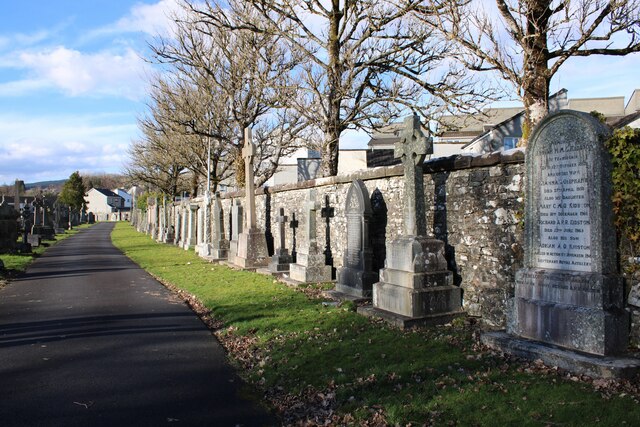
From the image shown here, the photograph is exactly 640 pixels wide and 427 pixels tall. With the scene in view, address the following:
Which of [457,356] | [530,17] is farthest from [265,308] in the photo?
[530,17]

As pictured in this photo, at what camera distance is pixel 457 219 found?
8344 mm

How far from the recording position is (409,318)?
7.35 metres

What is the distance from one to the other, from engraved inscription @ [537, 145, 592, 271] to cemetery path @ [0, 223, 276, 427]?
3.72 metres

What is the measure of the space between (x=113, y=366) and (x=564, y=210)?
5.72 metres

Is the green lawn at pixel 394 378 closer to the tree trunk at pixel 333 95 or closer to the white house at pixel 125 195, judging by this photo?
the tree trunk at pixel 333 95

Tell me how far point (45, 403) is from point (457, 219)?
6329 millimetres

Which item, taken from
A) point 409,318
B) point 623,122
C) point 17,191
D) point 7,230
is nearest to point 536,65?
point 623,122

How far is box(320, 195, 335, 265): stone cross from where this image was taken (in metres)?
12.7

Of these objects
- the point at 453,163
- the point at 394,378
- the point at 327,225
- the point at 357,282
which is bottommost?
the point at 394,378

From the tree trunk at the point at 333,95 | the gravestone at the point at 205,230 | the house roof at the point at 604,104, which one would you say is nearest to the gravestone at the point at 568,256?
the tree trunk at the point at 333,95

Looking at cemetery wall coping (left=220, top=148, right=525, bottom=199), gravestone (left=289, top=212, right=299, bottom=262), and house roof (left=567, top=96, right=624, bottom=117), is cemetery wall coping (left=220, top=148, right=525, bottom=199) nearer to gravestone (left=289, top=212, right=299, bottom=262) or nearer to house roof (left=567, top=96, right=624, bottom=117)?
gravestone (left=289, top=212, right=299, bottom=262)

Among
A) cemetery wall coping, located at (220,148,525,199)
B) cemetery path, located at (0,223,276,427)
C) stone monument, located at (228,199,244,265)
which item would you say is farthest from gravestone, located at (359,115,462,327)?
stone monument, located at (228,199,244,265)

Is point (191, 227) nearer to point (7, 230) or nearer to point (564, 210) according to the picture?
point (7, 230)

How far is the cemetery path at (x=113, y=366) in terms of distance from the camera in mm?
4695
